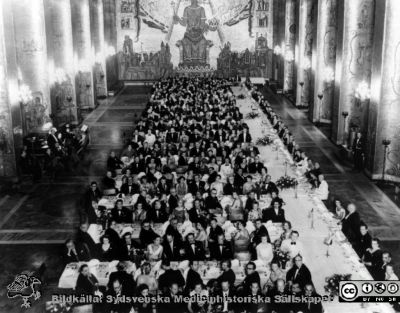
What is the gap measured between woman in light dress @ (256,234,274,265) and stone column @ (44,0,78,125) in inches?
708

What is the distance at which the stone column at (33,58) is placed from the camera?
2378 cm

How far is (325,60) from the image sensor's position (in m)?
28.9

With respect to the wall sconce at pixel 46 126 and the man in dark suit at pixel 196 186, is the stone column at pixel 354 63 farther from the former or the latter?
the wall sconce at pixel 46 126

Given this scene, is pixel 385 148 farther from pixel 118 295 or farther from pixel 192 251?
pixel 118 295

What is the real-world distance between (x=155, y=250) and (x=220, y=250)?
54.1 inches

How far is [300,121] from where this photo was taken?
30766 millimetres

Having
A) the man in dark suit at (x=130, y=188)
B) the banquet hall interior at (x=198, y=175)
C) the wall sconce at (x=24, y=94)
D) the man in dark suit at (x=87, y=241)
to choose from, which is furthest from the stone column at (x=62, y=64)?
the man in dark suit at (x=87, y=241)

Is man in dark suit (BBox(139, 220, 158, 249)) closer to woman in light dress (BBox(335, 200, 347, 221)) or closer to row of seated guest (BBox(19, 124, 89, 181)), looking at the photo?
woman in light dress (BBox(335, 200, 347, 221))

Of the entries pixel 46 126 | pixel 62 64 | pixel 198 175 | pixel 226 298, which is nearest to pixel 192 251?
pixel 226 298

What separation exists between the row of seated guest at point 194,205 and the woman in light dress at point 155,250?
0.02 meters

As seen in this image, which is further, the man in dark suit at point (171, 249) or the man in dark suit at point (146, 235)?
the man in dark suit at point (146, 235)

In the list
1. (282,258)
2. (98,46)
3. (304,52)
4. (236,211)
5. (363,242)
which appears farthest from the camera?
(98,46)

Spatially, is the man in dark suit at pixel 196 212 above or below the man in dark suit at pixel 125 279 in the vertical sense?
above

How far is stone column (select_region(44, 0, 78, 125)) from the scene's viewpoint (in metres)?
28.1
